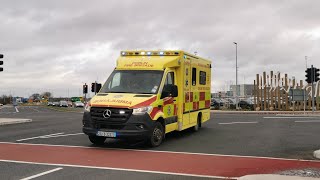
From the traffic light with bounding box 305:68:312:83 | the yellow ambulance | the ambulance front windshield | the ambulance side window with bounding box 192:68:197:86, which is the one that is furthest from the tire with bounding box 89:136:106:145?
the traffic light with bounding box 305:68:312:83

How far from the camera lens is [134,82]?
12.9 meters

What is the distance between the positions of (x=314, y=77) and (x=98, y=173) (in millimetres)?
25683

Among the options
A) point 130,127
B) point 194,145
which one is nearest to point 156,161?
point 130,127

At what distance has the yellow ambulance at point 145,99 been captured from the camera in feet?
37.9

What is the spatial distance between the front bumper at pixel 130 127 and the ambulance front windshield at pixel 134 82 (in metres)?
1.17

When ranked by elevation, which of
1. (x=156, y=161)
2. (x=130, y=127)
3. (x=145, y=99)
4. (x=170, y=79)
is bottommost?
(x=156, y=161)

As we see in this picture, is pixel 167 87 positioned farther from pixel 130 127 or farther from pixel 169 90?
pixel 130 127

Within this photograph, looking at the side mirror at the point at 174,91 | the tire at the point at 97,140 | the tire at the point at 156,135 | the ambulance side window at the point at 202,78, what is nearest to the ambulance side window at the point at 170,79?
the side mirror at the point at 174,91

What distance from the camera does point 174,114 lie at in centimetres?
1361

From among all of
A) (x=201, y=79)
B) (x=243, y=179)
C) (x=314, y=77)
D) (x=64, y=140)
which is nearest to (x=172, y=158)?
(x=243, y=179)

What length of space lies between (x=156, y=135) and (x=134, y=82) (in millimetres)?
1817

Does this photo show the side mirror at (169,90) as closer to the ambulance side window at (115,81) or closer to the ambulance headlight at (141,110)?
the ambulance headlight at (141,110)

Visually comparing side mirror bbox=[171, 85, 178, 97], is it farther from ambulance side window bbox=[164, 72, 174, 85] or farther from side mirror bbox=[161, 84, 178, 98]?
ambulance side window bbox=[164, 72, 174, 85]

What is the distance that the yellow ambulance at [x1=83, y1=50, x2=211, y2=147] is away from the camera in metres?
11.5
